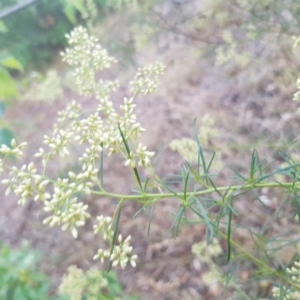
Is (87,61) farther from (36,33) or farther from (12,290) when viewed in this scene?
(36,33)

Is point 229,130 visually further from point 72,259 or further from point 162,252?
point 72,259

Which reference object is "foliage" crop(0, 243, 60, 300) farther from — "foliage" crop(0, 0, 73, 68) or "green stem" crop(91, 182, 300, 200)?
"foliage" crop(0, 0, 73, 68)

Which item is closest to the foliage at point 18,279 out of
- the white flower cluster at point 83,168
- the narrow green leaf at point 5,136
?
the narrow green leaf at point 5,136

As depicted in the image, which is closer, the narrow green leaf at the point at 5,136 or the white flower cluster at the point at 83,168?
the white flower cluster at the point at 83,168

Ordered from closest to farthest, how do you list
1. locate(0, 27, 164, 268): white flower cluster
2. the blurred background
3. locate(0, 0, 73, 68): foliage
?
locate(0, 27, 164, 268): white flower cluster → the blurred background → locate(0, 0, 73, 68): foliage

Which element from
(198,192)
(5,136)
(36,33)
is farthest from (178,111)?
(198,192)

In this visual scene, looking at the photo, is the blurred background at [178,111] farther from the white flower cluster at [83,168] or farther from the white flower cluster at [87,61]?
the white flower cluster at [83,168]

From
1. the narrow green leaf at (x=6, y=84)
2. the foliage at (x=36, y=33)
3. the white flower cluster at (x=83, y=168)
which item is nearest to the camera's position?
Result: the white flower cluster at (x=83, y=168)

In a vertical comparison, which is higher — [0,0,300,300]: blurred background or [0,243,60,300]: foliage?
[0,0,300,300]: blurred background

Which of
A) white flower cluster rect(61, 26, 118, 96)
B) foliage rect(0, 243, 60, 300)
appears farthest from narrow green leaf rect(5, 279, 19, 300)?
white flower cluster rect(61, 26, 118, 96)
